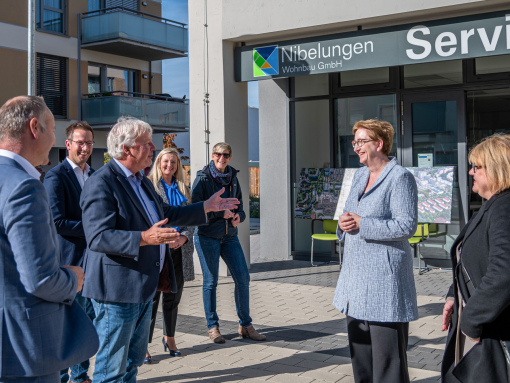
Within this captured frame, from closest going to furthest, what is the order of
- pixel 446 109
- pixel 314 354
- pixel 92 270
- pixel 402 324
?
pixel 92 270 → pixel 402 324 → pixel 314 354 → pixel 446 109

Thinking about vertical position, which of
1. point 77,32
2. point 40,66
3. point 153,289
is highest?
point 77,32

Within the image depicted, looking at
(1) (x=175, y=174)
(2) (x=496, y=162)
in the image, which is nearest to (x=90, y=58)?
(1) (x=175, y=174)

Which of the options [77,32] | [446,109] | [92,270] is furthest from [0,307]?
[77,32]

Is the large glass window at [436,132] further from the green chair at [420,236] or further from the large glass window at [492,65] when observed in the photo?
the green chair at [420,236]

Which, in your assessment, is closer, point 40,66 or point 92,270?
point 92,270

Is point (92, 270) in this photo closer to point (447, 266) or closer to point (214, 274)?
point (214, 274)

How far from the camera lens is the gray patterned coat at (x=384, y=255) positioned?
12.1 ft

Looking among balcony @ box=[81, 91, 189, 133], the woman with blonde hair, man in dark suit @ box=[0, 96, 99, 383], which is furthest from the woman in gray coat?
balcony @ box=[81, 91, 189, 133]

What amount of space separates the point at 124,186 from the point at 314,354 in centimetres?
291

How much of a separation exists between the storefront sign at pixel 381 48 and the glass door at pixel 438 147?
1911mm

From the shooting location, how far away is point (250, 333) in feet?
20.1

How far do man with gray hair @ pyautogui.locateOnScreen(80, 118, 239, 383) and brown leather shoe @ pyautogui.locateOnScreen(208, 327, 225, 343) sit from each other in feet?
7.78

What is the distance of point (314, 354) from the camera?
18.4ft

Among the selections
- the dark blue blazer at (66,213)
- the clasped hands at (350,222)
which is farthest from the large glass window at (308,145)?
the clasped hands at (350,222)
